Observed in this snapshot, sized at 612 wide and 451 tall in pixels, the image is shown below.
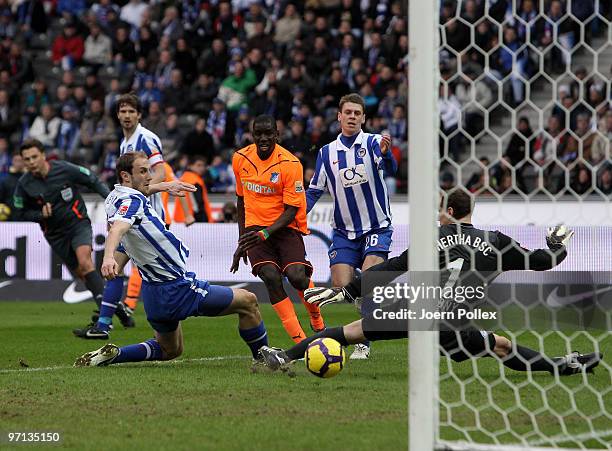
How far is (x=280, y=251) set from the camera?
9.16 m

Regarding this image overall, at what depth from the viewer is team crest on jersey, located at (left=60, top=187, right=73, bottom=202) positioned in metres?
12.2

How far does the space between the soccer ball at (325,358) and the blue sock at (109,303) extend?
3.83 meters

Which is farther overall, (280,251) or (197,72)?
(197,72)

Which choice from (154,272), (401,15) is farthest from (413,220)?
(401,15)

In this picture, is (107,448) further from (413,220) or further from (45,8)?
(45,8)

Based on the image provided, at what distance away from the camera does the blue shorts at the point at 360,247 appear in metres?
9.21

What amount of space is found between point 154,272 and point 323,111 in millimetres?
12352

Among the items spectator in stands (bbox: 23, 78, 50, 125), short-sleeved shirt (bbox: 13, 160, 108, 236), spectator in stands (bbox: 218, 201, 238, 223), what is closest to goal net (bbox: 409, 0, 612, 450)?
short-sleeved shirt (bbox: 13, 160, 108, 236)

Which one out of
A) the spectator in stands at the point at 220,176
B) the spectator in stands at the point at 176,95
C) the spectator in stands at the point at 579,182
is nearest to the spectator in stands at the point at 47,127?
the spectator in stands at the point at 176,95

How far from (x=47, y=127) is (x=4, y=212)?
4.52 metres

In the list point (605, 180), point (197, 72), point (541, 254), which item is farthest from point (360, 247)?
point (197, 72)

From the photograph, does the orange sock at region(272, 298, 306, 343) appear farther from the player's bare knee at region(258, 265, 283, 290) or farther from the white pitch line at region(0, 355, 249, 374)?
the white pitch line at region(0, 355, 249, 374)

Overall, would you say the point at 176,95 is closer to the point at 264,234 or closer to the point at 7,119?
the point at 7,119

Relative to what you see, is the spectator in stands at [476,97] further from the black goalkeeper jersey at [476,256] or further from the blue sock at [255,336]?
the black goalkeeper jersey at [476,256]
